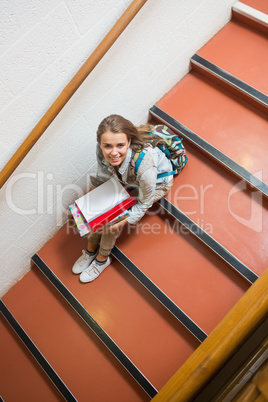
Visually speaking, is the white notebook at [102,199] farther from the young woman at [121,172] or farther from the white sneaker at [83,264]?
the white sneaker at [83,264]

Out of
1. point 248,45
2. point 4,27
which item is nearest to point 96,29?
point 4,27

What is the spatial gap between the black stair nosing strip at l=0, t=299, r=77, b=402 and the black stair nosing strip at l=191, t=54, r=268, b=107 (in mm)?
2203

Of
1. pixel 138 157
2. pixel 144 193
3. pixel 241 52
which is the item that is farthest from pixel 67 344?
pixel 241 52

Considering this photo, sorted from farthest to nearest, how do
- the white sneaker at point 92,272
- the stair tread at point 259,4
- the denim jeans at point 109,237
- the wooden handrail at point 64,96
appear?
the stair tread at point 259,4 → the white sneaker at point 92,272 → the denim jeans at point 109,237 → the wooden handrail at point 64,96

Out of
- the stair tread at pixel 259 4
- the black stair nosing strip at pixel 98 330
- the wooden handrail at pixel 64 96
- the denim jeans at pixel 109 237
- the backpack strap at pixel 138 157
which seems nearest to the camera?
the wooden handrail at pixel 64 96

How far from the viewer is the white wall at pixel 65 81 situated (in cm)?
156

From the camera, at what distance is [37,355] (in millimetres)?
2152

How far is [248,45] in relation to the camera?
2555mm

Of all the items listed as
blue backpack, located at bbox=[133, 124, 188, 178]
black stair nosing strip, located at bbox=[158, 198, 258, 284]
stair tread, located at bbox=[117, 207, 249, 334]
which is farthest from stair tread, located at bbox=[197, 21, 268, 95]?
stair tread, located at bbox=[117, 207, 249, 334]

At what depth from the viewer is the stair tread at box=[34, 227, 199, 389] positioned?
6.47 ft

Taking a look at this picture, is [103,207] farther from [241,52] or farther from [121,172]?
[241,52]

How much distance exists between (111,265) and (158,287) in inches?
15.5

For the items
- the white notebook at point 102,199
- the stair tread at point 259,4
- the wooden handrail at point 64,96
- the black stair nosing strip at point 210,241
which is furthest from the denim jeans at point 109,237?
the stair tread at point 259,4

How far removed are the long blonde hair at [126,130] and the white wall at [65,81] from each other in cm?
31
